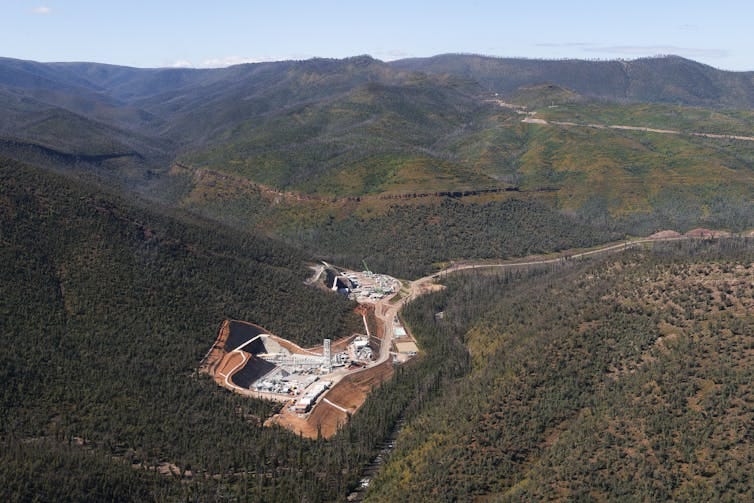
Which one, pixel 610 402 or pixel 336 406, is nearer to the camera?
pixel 610 402

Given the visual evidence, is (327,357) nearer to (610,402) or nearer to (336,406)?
Result: (336,406)

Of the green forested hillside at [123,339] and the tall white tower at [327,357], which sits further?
the tall white tower at [327,357]

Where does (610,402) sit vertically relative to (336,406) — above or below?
above

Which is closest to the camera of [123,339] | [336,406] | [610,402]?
[610,402]

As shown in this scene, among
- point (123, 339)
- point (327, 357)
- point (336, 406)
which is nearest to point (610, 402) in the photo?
point (336, 406)

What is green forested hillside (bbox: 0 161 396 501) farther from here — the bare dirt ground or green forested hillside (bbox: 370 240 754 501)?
green forested hillside (bbox: 370 240 754 501)

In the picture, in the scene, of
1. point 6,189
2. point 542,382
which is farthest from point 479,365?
point 6,189

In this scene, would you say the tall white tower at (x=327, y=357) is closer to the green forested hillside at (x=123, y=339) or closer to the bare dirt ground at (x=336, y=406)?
the bare dirt ground at (x=336, y=406)

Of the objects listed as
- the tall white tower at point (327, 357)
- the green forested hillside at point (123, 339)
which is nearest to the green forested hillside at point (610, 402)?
the green forested hillside at point (123, 339)
